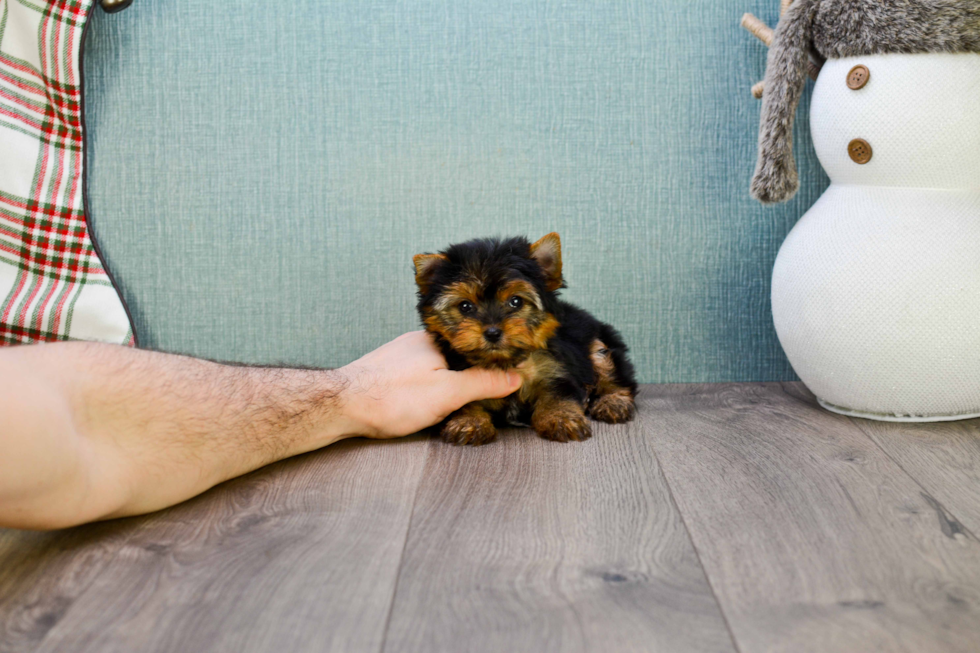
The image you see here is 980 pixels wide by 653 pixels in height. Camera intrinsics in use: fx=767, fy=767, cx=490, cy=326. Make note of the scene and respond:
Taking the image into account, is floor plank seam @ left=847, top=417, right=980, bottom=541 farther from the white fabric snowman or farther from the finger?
the finger

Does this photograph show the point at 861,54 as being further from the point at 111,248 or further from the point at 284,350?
the point at 111,248

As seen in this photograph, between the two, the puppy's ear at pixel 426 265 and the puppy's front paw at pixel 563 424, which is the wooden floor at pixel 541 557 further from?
the puppy's ear at pixel 426 265

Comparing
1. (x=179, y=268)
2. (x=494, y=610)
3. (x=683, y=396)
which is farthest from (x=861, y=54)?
(x=179, y=268)

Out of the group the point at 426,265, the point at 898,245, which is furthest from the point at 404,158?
the point at 898,245

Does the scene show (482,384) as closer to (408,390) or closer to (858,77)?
(408,390)

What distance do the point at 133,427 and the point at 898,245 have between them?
5.77 feet

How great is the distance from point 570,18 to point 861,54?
34.3 inches

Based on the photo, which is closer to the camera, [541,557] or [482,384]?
[541,557]

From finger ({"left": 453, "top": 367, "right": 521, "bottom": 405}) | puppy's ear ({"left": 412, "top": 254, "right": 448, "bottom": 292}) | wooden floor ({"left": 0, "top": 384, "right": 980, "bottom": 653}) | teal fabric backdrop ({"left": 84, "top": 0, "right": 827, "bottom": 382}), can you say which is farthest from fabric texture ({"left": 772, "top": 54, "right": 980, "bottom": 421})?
puppy's ear ({"left": 412, "top": 254, "right": 448, "bottom": 292})

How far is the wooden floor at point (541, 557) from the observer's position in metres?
1.04

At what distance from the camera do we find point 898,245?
6.18 feet

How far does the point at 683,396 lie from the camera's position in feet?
7.73

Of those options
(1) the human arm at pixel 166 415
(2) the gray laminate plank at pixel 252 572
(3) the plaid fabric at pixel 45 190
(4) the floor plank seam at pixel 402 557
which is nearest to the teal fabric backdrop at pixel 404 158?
(3) the plaid fabric at pixel 45 190

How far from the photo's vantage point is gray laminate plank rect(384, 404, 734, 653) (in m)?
1.03
